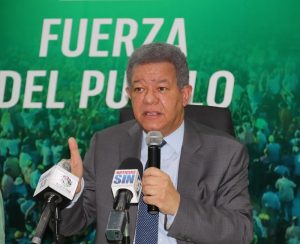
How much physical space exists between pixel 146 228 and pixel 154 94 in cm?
59

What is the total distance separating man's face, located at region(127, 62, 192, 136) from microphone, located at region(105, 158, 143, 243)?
669 millimetres

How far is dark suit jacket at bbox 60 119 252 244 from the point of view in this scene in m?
2.14

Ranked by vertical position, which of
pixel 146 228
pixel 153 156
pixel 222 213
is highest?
pixel 153 156

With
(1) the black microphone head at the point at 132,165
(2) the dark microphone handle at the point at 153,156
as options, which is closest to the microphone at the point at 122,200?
(2) the dark microphone handle at the point at 153,156

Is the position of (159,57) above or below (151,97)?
above

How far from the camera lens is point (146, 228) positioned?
7.68 feet

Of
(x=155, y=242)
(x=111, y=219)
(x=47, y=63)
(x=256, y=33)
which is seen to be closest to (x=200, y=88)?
(x=256, y=33)

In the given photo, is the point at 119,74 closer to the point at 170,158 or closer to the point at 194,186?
the point at 170,158

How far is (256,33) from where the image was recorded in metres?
3.96

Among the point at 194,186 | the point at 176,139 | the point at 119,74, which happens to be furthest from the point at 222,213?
the point at 119,74

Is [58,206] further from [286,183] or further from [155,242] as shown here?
[286,183]

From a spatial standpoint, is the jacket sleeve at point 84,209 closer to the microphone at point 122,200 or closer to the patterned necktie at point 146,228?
the patterned necktie at point 146,228

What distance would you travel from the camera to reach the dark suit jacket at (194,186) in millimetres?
2145

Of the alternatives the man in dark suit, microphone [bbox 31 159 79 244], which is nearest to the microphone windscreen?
microphone [bbox 31 159 79 244]
